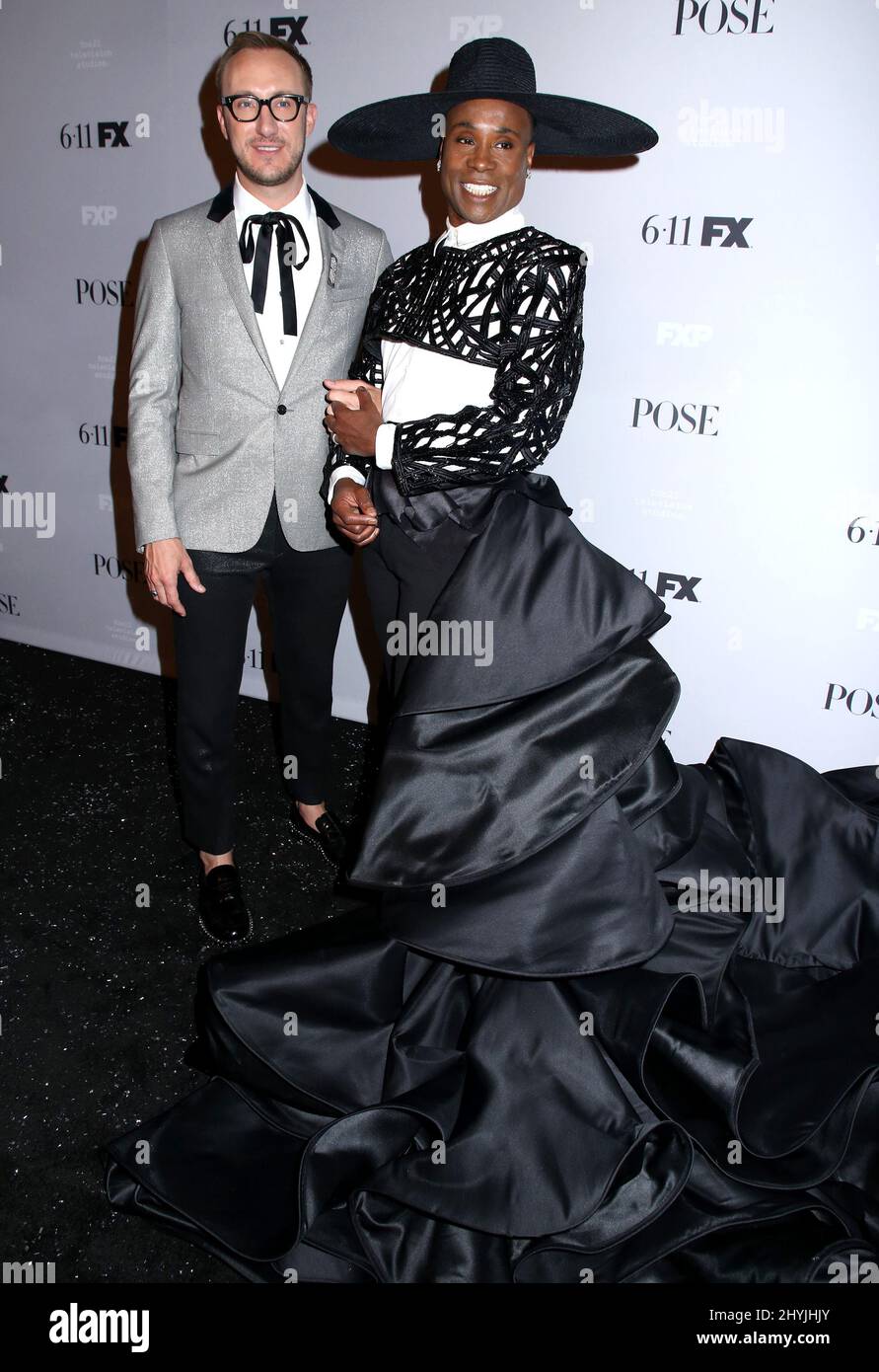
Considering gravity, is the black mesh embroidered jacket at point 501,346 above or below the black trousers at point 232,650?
above

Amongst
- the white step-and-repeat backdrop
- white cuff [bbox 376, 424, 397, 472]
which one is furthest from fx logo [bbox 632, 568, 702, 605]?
white cuff [bbox 376, 424, 397, 472]

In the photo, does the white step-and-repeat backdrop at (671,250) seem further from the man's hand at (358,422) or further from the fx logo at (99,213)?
the man's hand at (358,422)

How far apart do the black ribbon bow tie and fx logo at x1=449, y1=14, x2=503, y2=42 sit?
960 mm

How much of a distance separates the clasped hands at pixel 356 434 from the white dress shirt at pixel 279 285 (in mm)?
196

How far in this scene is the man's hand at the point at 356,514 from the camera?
2.14 metres

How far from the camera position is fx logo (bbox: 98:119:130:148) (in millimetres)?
3350

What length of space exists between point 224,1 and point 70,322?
1175mm

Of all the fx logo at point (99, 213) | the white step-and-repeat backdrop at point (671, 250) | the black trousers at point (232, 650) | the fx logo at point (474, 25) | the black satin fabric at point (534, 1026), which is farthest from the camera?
the fx logo at point (99, 213)

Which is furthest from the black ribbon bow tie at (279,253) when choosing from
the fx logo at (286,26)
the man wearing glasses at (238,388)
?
the fx logo at (286,26)

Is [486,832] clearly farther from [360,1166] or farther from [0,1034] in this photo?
[0,1034]

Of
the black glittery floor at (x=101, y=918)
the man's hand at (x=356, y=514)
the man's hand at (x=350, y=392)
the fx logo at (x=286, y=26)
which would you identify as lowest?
the black glittery floor at (x=101, y=918)

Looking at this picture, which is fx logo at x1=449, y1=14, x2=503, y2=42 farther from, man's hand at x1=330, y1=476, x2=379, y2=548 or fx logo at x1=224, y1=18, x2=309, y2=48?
man's hand at x1=330, y1=476, x2=379, y2=548

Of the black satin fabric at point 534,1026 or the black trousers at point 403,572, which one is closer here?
the black satin fabric at point 534,1026

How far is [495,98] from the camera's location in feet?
6.50
